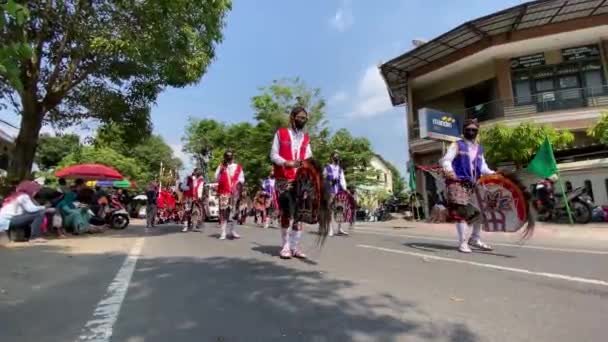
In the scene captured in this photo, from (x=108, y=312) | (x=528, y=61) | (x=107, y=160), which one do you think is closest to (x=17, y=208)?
(x=108, y=312)

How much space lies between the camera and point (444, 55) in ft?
78.8

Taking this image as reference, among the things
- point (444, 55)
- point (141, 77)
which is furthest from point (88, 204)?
point (444, 55)

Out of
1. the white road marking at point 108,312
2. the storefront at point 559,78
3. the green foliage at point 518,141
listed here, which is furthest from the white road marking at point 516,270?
the storefront at point 559,78

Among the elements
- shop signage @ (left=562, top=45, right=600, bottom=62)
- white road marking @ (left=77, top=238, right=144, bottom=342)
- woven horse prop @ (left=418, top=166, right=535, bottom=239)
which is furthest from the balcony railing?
white road marking @ (left=77, top=238, right=144, bottom=342)

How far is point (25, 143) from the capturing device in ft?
35.5

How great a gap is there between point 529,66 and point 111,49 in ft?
68.5

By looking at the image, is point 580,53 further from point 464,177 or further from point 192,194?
point 192,194

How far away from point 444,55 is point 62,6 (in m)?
19.3

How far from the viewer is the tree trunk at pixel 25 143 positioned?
10.6 m

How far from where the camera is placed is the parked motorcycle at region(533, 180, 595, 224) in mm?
13344

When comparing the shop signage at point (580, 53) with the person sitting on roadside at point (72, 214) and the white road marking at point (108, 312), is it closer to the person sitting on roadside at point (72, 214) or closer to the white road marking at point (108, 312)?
the person sitting on roadside at point (72, 214)

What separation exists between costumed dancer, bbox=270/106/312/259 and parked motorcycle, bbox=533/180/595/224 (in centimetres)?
997

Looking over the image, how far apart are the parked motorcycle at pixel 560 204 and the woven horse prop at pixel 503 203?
7.59m

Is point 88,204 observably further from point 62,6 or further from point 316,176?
point 316,176
